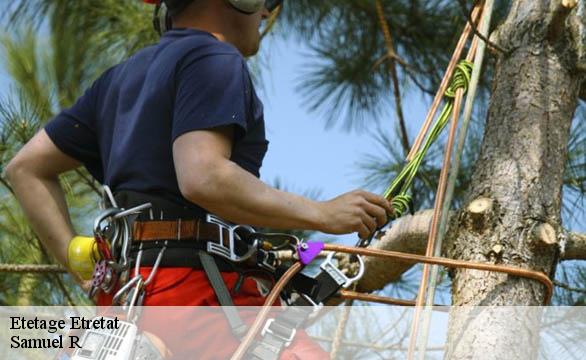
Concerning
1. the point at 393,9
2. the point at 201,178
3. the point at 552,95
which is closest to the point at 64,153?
the point at 201,178

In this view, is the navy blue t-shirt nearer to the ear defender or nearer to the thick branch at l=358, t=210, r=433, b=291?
the ear defender

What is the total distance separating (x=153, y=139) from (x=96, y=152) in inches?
12.2

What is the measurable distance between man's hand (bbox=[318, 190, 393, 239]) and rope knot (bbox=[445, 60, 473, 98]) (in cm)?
46

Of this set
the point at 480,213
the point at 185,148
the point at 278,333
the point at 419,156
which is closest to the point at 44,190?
the point at 185,148

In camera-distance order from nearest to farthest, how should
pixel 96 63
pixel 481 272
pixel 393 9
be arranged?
pixel 481 272, pixel 96 63, pixel 393 9

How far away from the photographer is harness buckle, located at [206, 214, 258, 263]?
1.93m

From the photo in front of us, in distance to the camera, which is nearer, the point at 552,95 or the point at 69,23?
the point at 552,95

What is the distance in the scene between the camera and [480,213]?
7.07 feet

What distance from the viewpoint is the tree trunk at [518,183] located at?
2061 mm

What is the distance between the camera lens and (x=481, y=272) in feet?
6.91

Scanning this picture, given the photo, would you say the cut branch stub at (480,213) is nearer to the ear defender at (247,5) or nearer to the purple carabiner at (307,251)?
the purple carabiner at (307,251)

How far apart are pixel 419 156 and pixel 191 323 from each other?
0.58 metres

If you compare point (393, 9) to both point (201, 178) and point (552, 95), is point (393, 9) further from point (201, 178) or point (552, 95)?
point (201, 178)

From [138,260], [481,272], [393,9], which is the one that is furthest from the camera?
[393,9]
